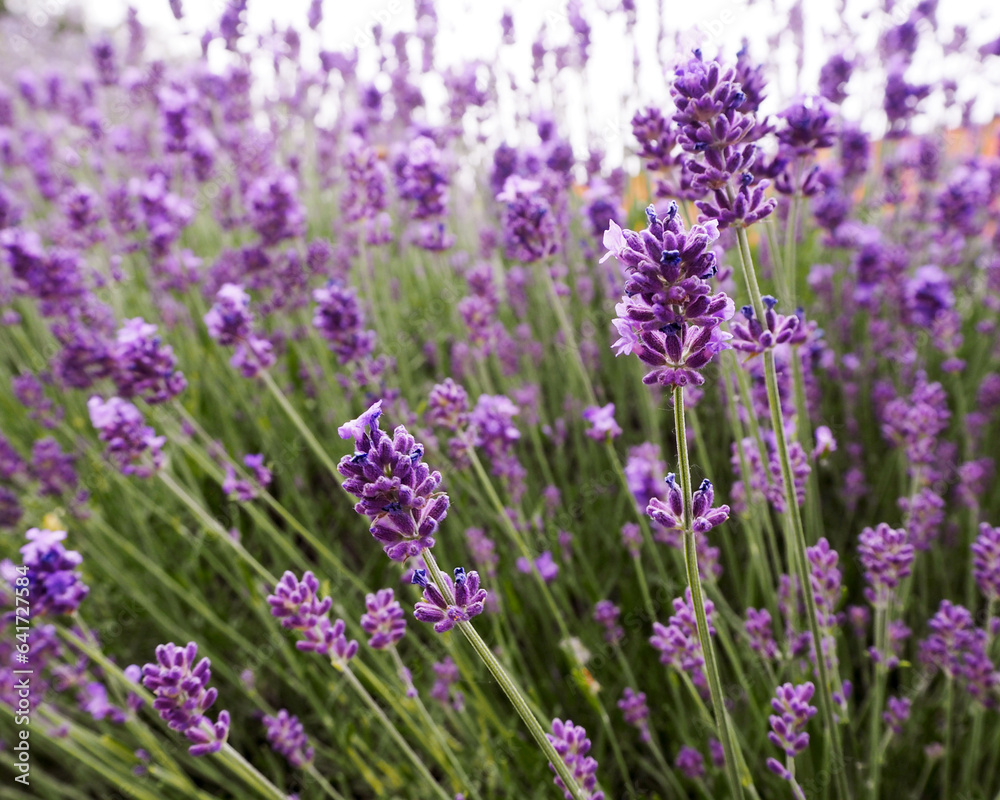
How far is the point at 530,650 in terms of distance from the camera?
2.47m

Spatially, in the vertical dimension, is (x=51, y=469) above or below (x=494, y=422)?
below

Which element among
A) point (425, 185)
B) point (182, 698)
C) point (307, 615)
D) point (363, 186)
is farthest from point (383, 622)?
point (363, 186)

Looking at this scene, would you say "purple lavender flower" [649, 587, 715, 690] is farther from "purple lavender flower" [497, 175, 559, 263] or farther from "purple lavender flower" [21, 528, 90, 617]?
"purple lavender flower" [21, 528, 90, 617]

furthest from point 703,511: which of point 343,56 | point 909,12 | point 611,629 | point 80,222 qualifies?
point 343,56

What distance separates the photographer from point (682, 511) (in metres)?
1.02

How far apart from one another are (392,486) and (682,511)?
0.41 metres

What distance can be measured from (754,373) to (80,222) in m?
2.92

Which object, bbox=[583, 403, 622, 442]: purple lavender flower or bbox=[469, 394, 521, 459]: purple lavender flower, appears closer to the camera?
bbox=[583, 403, 622, 442]: purple lavender flower

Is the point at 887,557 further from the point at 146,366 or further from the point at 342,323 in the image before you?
the point at 146,366

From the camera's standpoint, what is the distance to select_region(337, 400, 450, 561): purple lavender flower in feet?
3.17

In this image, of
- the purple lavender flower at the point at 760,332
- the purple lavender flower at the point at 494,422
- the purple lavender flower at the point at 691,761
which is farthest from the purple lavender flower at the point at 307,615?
the purple lavender flower at the point at 691,761

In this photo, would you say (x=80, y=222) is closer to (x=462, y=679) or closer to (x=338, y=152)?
(x=338, y=152)

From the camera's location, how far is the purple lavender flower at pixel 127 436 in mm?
1971

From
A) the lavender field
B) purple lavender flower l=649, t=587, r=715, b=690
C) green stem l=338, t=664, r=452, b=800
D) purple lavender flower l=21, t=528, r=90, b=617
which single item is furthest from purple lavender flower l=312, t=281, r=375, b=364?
purple lavender flower l=649, t=587, r=715, b=690
